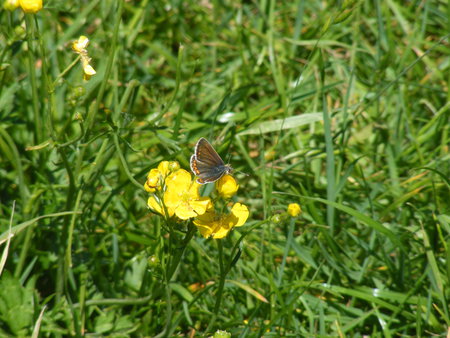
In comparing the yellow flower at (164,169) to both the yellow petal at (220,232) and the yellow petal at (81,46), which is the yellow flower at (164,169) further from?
the yellow petal at (81,46)

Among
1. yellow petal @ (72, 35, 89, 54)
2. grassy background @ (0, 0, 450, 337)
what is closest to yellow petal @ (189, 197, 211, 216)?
grassy background @ (0, 0, 450, 337)

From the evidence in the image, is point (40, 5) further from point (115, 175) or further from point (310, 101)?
point (310, 101)

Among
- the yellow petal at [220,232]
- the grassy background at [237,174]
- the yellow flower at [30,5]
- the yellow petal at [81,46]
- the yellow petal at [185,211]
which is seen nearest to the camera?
the yellow petal at [185,211]

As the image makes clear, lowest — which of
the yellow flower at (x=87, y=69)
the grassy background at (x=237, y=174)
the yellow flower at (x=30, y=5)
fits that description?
the grassy background at (x=237, y=174)

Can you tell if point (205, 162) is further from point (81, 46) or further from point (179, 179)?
point (81, 46)

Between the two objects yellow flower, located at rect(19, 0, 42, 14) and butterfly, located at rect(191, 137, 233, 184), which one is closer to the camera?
butterfly, located at rect(191, 137, 233, 184)

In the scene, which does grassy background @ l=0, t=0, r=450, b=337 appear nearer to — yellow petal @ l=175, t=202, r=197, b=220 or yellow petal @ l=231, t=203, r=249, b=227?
yellow petal @ l=231, t=203, r=249, b=227

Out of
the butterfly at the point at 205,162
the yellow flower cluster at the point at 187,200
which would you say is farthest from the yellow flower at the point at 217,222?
the butterfly at the point at 205,162
